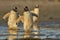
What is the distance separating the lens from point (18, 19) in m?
13.9

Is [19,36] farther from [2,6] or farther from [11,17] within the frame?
[2,6]

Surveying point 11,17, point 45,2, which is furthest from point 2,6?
point 11,17

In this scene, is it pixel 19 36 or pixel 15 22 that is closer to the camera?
pixel 19 36

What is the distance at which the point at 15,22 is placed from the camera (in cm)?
1392

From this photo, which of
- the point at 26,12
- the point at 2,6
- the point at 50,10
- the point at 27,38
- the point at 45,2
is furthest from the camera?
the point at 45,2

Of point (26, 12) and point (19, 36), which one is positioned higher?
point (26, 12)

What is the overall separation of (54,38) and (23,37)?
1.14 m

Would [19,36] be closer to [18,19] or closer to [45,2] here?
[18,19]

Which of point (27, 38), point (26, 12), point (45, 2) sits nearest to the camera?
point (27, 38)

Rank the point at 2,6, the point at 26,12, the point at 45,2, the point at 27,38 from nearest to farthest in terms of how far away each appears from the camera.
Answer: the point at 27,38, the point at 26,12, the point at 2,6, the point at 45,2

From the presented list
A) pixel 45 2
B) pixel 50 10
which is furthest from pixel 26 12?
pixel 45 2

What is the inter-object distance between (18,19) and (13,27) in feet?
1.22

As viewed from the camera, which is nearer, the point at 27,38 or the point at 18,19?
the point at 27,38

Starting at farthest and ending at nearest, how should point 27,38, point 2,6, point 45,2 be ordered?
point 45,2 → point 2,6 → point 27,38
